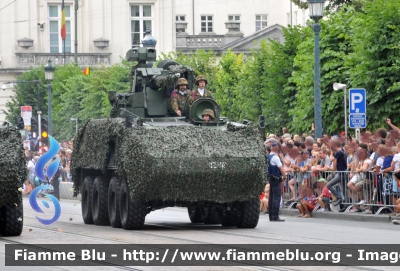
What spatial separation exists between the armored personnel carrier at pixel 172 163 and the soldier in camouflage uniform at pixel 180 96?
178 millimetres

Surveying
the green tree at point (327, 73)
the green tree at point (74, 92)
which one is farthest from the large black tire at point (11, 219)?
the green tree at point (74, 92)

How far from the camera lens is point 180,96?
77.3 feet

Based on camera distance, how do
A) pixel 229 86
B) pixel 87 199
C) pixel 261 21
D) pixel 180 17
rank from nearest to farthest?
pixel 87 199, pixel 229 86, pixel 180 17, pixel 261 21

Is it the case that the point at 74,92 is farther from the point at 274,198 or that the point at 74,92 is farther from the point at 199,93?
the point at 199,93

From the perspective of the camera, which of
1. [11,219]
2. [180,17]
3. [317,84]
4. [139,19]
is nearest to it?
[11,219]

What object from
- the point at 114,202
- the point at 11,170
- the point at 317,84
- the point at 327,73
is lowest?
the point at 114,202

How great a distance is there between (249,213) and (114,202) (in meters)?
2.58

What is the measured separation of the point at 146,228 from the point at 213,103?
260 cm

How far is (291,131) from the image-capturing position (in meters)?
37.9

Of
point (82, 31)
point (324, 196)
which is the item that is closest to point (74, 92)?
point (82, 31)

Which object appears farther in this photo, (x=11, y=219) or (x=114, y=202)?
(x=114, y=202)

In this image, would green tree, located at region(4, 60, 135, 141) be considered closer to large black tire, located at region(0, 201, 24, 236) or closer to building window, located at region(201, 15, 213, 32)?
building window, located at region(201, 15, 213, 32)

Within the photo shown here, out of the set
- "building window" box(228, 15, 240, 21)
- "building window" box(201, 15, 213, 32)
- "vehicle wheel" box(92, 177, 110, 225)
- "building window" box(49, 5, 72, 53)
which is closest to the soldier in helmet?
"vehicle wheel" box(92, 177, 110, 225)

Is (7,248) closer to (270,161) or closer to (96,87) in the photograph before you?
(270,161)
